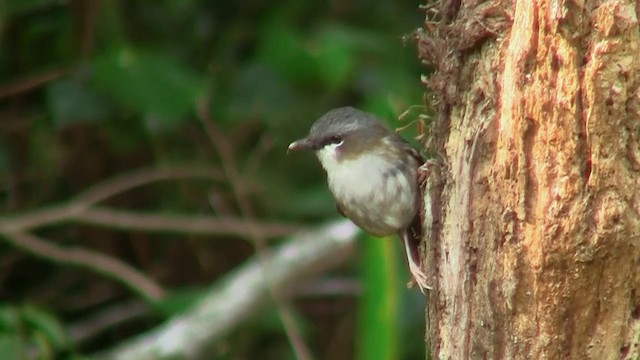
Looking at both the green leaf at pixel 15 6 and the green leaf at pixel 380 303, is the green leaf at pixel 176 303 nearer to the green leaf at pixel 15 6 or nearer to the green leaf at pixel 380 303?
the green leaf at pixel 380 303

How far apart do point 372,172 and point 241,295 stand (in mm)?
1708

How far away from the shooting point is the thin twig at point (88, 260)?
5344 mm

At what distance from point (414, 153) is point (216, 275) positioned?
275 centimetres

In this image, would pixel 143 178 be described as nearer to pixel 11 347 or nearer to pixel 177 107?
pixel 177 107

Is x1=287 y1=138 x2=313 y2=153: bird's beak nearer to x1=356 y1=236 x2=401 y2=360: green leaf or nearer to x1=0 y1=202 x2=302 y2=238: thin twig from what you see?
x1=356 y1=236 x2=401 y2=360: green leaf

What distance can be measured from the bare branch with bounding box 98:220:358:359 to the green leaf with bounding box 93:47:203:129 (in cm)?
80

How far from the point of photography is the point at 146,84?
4.97 meters

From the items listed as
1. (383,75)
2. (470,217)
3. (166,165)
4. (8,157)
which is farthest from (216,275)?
(470,217)

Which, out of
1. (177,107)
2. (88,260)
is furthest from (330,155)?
(88,260)

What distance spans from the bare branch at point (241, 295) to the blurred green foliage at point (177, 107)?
11 centimetres

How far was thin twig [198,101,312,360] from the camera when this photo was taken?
495cm

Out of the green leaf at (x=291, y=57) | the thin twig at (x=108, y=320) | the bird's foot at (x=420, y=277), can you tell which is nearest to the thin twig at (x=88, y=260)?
the thin twig at (x=108, y=320)

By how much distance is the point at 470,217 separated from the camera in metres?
2.89

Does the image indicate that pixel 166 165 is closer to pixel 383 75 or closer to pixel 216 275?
pixel 216 275
